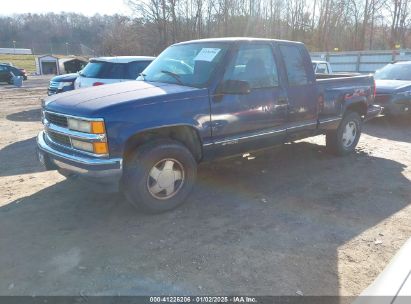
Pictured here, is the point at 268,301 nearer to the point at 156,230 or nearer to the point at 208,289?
the point at 208,289

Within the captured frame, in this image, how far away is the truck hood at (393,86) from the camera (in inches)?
380

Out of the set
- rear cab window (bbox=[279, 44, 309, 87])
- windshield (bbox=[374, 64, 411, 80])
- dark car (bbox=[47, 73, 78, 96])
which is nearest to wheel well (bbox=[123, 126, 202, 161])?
rear cab window (bbox=[279, 44, 309, 87])

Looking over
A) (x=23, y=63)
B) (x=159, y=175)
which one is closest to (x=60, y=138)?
(x=159, y=175)

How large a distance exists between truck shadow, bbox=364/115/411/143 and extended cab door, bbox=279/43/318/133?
373 cm

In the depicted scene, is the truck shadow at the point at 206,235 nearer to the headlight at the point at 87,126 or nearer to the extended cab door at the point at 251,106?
the extended cab door at the point at 251,106

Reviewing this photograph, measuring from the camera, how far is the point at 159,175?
13.6 feet

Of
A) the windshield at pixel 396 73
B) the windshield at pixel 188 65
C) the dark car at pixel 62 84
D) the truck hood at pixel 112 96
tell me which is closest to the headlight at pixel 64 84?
the dark car at pixel 62 84

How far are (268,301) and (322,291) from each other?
47cm

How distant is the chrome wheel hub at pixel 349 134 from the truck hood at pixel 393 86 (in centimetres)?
371

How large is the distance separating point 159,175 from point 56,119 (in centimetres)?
Answer: 133

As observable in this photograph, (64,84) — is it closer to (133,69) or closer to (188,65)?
(133,69)

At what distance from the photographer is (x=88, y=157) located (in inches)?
148

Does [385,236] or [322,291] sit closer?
[322,291]

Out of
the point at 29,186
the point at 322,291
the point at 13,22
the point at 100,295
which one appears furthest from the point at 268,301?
the point at 13,22
